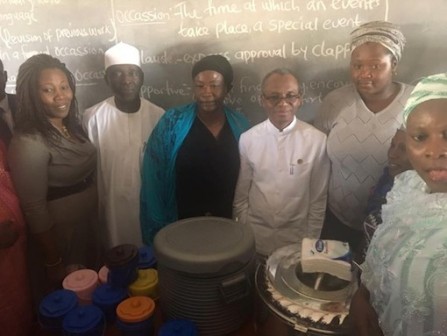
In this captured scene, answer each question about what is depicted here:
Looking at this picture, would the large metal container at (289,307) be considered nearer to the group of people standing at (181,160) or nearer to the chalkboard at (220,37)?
the group of people standing at (181,160)

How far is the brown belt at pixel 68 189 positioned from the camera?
4.73 ft

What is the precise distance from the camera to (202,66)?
1555mm

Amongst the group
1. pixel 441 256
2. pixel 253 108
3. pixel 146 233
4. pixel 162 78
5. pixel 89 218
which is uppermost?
pixel 162 78

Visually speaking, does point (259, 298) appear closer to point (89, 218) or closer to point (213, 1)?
point (89, 218)

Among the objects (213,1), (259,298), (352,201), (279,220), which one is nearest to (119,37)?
(213,1)

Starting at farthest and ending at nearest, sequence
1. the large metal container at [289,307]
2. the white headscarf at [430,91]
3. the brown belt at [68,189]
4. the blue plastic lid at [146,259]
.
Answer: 1. the brown belt at [68,189]
2. the blue plastic lid at [146,259]
3. the large metal container at [289,307]
4. the white headscarf at [430,91]

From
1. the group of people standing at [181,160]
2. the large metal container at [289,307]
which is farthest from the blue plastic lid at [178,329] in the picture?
the group of people standing at [181,160]

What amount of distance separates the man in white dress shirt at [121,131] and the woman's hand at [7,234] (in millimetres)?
566

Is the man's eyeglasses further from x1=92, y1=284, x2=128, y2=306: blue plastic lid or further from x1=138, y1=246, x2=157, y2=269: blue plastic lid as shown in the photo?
x1=92, y1=284, x2=128, y2=306: blue plastic lid

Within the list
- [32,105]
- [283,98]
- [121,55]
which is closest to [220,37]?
[121,55]

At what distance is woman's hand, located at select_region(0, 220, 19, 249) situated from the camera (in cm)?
120

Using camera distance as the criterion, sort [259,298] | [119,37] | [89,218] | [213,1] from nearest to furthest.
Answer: [259,298]
[89,218]
[213,1]
[119,37]

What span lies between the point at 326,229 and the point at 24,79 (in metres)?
1.28

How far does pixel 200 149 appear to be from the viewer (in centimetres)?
161
